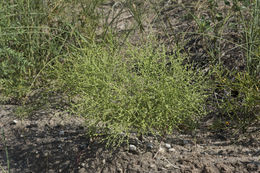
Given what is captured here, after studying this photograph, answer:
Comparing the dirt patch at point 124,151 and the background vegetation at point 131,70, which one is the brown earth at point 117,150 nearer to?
the dirt patch at point 124,151

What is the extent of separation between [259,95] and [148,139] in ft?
2.73

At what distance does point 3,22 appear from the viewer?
9.41 ft

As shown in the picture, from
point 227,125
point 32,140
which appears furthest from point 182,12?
point 32,140

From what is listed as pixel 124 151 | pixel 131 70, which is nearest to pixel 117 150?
pixel 124 151

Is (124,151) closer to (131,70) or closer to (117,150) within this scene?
(117,150)

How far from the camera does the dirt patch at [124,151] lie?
2135 mm

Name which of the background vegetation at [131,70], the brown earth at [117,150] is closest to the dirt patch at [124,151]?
the brown earth at [117,150]

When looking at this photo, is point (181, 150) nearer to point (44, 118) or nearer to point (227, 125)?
point (227, 125)

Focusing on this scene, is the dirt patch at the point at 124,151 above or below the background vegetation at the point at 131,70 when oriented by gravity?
below

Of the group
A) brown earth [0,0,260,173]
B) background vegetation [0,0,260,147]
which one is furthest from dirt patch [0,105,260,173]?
background vegetation [0,0,260,147]

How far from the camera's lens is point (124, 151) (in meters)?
2.28

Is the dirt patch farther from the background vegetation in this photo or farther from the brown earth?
the background vegetation

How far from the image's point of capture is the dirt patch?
2135mm

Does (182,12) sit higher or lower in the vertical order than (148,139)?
higher
